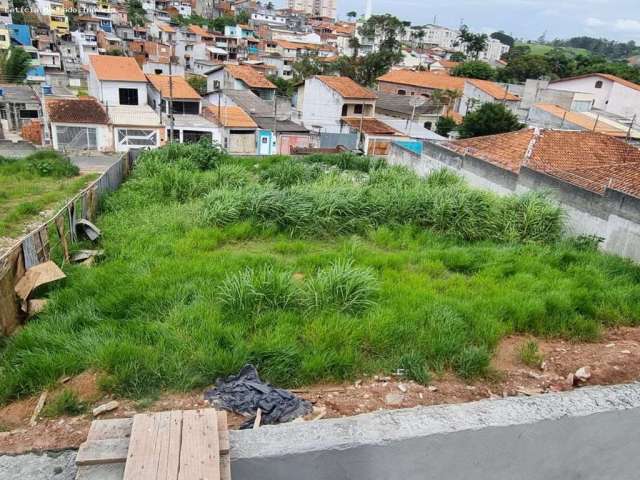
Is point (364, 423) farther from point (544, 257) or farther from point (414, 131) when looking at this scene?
point (414, 131)

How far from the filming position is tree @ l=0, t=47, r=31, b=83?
36500 mm

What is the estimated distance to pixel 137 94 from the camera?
2855 cm

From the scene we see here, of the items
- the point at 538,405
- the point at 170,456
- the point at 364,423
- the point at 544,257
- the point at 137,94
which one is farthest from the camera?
the point at 137,94

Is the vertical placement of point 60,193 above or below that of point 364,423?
below

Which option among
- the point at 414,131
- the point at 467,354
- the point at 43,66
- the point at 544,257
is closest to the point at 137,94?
the point at 414,131

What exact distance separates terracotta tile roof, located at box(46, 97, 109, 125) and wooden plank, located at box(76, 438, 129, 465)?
25.0 metres

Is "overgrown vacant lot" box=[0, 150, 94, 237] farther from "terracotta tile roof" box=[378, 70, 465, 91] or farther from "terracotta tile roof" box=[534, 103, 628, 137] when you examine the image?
"terracotta tile roof" box=[378, 70, 465, 91]

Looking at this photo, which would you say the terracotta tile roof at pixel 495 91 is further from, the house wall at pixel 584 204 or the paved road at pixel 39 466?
the paved road at pixel 39 466

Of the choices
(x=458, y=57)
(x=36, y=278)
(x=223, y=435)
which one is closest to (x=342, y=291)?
(x=223, y=435)

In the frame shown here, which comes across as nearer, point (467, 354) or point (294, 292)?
point (467, 354)

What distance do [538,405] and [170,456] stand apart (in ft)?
6.17

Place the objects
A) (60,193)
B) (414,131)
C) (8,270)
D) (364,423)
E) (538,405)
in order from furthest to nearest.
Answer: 1. (414,131)
2. (60,193)
3. (8,270)
4. (538,405)
5. (364,423)

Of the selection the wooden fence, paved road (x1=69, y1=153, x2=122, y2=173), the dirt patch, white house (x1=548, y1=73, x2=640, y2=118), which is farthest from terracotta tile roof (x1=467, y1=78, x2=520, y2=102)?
the dirt patch

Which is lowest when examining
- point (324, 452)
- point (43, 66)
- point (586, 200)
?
point (43, 66)
